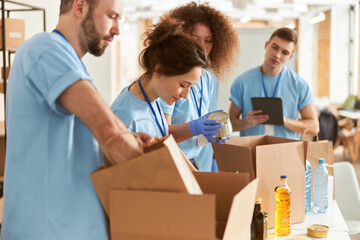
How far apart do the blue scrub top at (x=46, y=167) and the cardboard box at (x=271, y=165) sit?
0.73 metres

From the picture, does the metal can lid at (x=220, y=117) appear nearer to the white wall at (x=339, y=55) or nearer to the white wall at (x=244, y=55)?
the white wall at (x=244, y=55)

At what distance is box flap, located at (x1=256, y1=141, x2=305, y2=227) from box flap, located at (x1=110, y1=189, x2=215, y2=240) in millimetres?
694

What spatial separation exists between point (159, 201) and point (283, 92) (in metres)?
1.98

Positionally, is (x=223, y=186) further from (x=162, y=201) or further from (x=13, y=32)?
(x=13, y=32)

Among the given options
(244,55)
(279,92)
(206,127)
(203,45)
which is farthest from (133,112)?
(244,55)

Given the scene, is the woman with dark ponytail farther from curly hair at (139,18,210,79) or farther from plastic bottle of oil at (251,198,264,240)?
plastic bottle of oil at (251,198,264,240)

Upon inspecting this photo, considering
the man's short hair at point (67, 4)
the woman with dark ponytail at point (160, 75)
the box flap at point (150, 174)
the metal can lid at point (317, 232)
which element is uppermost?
the man's short hair at point (67, 4)

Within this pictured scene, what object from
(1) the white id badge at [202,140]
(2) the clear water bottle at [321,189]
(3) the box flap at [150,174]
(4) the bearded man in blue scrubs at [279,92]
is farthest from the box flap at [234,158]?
(4) the bearded man in blue scrubs at [279,92]

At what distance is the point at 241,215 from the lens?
103cm

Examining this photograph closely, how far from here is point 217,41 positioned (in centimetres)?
224

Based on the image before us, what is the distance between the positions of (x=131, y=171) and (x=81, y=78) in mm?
240

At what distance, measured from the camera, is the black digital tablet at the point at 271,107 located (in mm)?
2494

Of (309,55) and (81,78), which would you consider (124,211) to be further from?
(309,55)

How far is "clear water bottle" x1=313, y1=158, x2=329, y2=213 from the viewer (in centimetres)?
197
